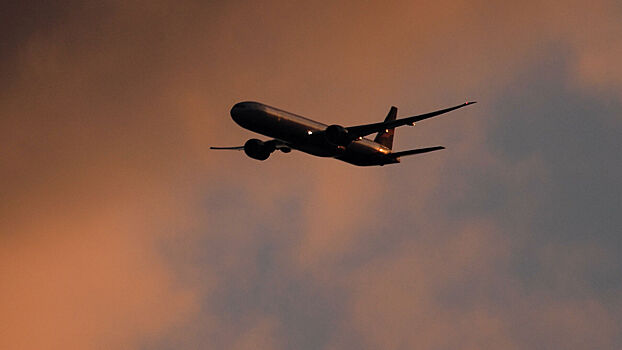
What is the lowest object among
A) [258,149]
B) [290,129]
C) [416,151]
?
[416,151]

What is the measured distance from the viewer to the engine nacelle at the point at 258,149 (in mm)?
99125

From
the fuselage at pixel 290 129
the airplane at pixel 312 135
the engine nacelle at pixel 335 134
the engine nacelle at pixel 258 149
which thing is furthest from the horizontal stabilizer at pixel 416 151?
the engine nacelle at pixel 258 149

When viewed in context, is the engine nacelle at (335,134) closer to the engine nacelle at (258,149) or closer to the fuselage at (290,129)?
the fuselage at (290,129)

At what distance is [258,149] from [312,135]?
835cm

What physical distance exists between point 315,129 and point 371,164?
1508 cm

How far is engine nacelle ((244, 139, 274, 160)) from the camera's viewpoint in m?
99.1

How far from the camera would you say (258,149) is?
325 feet

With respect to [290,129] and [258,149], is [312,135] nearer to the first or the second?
[290,129]

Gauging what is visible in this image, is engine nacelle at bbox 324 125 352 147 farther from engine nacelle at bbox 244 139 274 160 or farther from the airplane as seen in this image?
engine nacelle at bbox 244 139 274 160

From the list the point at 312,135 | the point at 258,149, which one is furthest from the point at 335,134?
the point at 258,149

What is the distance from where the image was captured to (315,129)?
94.6 meters

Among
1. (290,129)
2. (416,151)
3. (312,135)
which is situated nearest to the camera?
(290,129)

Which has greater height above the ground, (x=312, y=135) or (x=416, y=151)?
(x=312, y=135)

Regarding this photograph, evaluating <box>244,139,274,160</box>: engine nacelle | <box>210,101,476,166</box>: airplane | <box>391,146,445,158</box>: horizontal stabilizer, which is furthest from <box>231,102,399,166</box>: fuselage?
<box>391,146,445,158</box>: horizontal stabilizer
